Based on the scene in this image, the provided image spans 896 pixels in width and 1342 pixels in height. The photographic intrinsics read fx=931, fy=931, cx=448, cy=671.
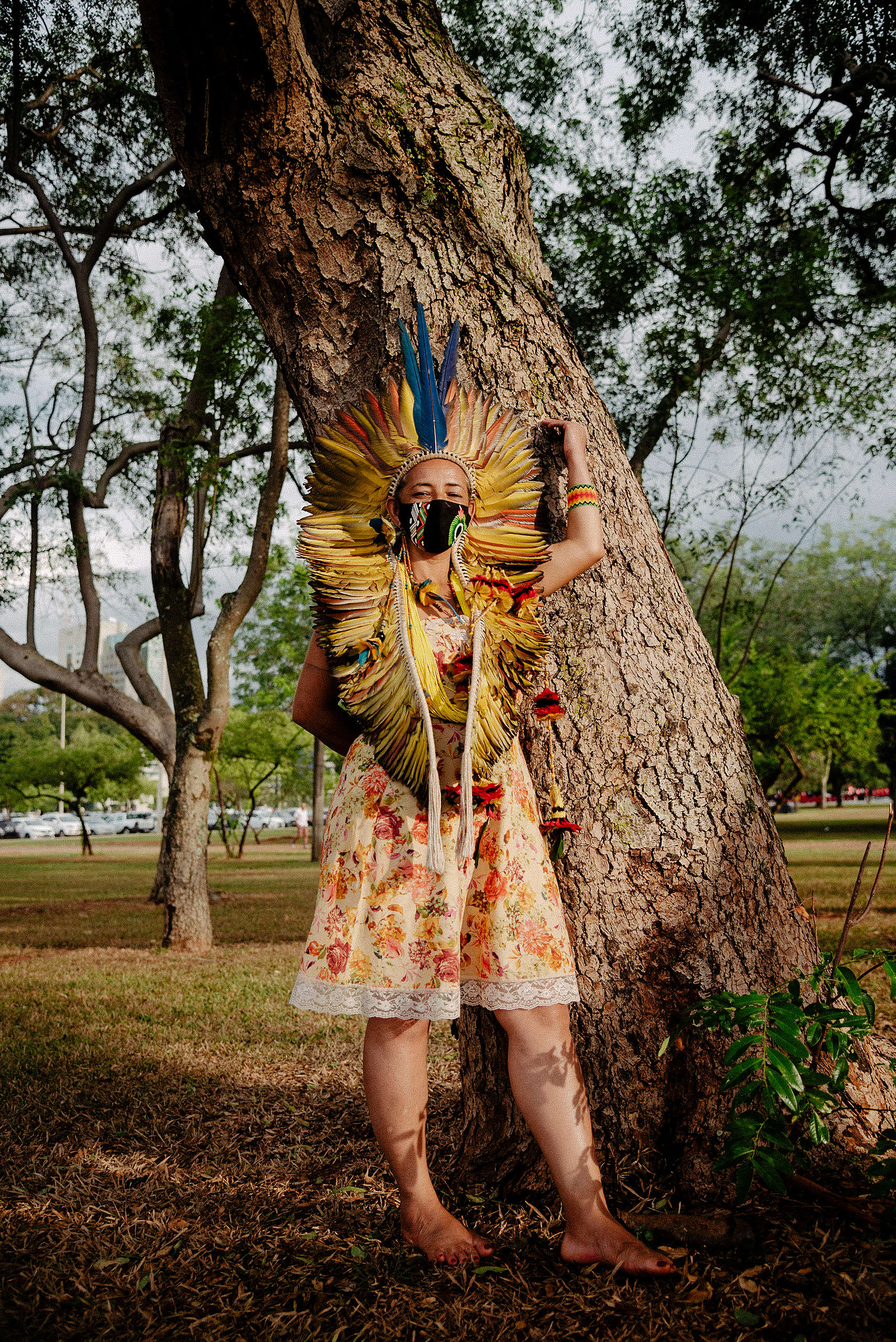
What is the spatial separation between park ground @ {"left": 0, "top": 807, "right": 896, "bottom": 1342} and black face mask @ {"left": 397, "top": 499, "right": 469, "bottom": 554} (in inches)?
72.2

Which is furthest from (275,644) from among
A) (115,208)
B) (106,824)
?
(106,824)

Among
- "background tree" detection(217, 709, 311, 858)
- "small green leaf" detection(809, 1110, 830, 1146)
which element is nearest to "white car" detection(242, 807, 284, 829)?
"background tree" detection(217, 709, 311, 858)

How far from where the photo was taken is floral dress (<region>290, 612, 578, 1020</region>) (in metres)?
2.39

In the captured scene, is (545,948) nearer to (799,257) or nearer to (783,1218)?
(783,1218)

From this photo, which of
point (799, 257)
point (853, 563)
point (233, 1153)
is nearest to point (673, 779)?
point (233, 1153)

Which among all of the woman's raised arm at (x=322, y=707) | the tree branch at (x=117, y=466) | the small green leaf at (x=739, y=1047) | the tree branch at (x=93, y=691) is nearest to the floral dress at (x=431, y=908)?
the woman's raised arm at (x=322, y=707)

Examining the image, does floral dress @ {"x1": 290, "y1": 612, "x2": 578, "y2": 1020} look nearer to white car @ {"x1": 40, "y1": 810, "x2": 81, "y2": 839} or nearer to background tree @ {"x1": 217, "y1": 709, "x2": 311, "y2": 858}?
background tree @ {"x1": 217, "y1": 709, "x2": 311, "y2": 858}

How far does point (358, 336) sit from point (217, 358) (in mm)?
6779

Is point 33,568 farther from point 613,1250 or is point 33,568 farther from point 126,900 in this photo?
point 613,1250

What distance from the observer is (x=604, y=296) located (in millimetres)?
9117

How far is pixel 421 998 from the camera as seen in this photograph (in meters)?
2.37

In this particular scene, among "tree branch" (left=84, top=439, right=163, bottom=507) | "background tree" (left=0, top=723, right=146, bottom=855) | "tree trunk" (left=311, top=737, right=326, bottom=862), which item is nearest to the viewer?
"tree branch" (left=84, top=439, right=163, bottom=507)

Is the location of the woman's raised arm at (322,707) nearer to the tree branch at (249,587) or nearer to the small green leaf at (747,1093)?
the small green leaf at (747,1093)

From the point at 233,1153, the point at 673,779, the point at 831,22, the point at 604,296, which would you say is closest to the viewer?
the point at 673,779
